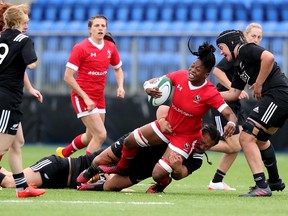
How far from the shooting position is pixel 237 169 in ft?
50.2

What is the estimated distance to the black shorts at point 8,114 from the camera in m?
9.23

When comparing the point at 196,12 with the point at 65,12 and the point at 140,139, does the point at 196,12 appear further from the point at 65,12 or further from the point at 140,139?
the point at 140,139

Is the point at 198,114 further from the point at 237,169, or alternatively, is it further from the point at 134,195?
the point at 237,169

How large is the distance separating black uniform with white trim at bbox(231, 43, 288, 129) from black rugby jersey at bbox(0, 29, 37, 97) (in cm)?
244

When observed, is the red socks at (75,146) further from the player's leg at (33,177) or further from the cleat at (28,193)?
the cleat at (28,193)

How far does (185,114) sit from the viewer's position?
1005cm

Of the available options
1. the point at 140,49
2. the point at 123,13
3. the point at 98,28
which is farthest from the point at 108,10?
the point at 98,28

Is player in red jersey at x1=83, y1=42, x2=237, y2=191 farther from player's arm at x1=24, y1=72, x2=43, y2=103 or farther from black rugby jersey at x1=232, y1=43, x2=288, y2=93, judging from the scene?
player's arm at x1=24, y1=72, x2=43, y2=103

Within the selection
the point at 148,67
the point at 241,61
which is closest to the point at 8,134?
the point at 241,61

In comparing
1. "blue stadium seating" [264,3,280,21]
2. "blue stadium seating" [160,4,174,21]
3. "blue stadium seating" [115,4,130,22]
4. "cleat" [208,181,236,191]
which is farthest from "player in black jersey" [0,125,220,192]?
"blue stadium seating" [115,4,130,22]

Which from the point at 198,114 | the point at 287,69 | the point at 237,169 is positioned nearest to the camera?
the point at 198,114

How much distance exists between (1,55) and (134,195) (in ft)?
7.06

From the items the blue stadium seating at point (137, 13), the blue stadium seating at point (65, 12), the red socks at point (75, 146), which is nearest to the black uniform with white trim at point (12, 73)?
the red socks at point (75, 146)

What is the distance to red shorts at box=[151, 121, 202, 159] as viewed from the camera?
33.0 ft
